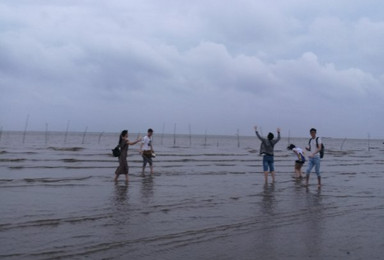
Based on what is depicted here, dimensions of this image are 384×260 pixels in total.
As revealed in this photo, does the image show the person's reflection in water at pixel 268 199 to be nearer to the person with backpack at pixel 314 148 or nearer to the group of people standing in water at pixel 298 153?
the group of people standing in water at pixel 298 153

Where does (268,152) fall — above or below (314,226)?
above

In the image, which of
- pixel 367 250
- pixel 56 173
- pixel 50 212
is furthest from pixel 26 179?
pixel 367 250

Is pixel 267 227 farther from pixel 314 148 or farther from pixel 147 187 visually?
pixel 314 148

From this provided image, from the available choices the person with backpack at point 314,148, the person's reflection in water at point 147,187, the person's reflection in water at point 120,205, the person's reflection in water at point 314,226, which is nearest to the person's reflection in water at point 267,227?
the person's reflection in water at point 314,226

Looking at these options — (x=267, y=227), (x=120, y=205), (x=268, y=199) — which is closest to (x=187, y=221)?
(x=267, y=227)

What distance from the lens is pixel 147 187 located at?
462 inches

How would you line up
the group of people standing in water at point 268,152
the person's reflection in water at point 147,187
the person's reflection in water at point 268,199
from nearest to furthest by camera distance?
the person's reflection in water at point 268,199, the person's reflection in water at point 147,187, the group of people standing in water at point 268,152

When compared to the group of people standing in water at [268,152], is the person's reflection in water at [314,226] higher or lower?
lower

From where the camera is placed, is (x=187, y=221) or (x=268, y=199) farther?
(x=268, y=199)

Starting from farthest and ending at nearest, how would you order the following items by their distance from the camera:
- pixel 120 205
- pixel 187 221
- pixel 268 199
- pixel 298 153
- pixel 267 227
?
pixel 298 153
pixel 268 199
pixel 120 205
pixel 187 221
pixel 267 227

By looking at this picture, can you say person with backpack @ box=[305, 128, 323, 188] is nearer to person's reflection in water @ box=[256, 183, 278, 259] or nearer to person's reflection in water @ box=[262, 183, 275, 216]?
person's reflection in water @ box=[262, 183, 275, 216]

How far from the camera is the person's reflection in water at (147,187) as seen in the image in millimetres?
9921

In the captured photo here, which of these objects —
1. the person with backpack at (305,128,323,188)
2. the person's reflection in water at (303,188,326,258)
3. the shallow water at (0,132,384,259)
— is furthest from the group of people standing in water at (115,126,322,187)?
the person's reflection in water at (303,188,326,258)

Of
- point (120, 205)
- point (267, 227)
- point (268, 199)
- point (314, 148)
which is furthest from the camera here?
point (314, 148)
